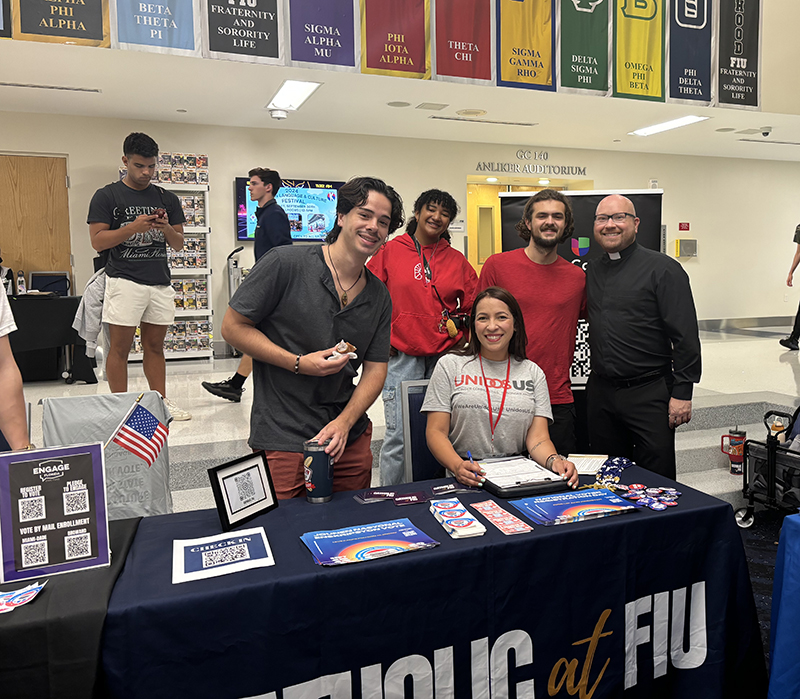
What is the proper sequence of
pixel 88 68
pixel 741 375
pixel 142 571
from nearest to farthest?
pixel 142 571
pixel 88 68
pixel 741 375

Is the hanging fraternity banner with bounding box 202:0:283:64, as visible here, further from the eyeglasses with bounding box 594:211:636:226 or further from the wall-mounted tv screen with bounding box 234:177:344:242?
the wall-mounted tv screen with bounding box 234:177:344:242

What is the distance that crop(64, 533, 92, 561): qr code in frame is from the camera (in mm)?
1296

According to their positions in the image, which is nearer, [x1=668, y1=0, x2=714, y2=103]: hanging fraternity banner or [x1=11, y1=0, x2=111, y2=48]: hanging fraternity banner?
[x1=11, y1=0, x2=111, y2=48]: hanging fraternity banner

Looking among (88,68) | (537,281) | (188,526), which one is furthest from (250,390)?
(188,526)

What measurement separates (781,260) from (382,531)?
11.7 meters

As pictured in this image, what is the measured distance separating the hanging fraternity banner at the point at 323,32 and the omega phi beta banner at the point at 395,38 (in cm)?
8

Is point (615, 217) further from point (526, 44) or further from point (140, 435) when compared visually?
point (140, 435)

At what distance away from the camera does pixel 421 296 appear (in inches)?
112

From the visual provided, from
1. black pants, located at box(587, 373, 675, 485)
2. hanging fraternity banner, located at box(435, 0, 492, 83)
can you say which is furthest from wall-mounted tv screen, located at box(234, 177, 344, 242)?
black pants, located at box(587, 373, 675, 485)

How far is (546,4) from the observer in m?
3.88

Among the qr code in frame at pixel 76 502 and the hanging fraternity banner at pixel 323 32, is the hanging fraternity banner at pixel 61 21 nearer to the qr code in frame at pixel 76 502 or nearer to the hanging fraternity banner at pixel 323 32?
the hanging fraternity banner at pixel 323 32

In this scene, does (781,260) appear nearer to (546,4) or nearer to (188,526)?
(546,4)

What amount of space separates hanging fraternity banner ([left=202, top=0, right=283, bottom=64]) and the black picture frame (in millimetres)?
2537

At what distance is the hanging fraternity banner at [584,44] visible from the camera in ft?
12.9
